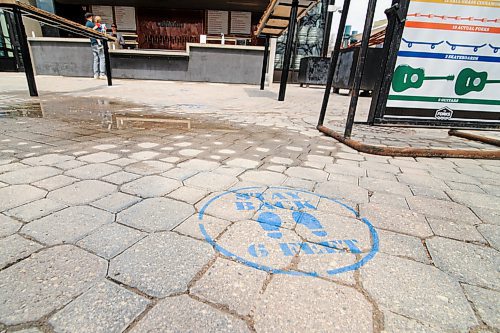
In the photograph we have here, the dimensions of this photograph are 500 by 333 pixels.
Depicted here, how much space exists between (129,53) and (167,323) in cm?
1173

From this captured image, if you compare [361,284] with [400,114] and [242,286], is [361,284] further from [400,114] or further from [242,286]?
[400,114]

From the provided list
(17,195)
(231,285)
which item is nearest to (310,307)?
(231,285)

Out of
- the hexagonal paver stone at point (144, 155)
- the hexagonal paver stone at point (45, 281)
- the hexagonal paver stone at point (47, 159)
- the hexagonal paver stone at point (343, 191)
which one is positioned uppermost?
the hexagonal paver stone at point (343, 191)

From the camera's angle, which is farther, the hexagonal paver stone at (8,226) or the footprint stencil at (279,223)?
the footprint stencil at (279,223)

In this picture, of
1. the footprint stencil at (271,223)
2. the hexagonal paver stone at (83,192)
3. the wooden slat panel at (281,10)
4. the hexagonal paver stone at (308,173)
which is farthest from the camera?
the wooden slat panel at (281,10)

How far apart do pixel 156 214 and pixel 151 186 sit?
37 centimetres

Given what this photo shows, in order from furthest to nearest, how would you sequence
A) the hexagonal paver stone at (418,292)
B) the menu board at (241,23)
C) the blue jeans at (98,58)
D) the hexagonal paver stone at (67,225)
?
1. the menu board at (241,23)
2. the blue jeans at (98,58)
3. the hexagonal paver stone at (67,225)
4. the hexagonal paver stone at (418,292)

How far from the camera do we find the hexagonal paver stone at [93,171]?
5.80 feet

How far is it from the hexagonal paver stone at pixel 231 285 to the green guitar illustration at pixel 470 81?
3.10 meters

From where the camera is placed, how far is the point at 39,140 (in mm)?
2508

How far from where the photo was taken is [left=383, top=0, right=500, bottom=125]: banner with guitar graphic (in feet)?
8.19

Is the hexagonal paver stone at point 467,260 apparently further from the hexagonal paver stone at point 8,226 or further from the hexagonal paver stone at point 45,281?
the hexagonal paver stone at point 8,226

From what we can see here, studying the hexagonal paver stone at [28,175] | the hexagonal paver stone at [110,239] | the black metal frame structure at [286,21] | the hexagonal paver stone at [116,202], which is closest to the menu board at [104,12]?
the black metal frame structure at [286,21]

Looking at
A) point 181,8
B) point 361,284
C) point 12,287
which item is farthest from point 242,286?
point 181,8
